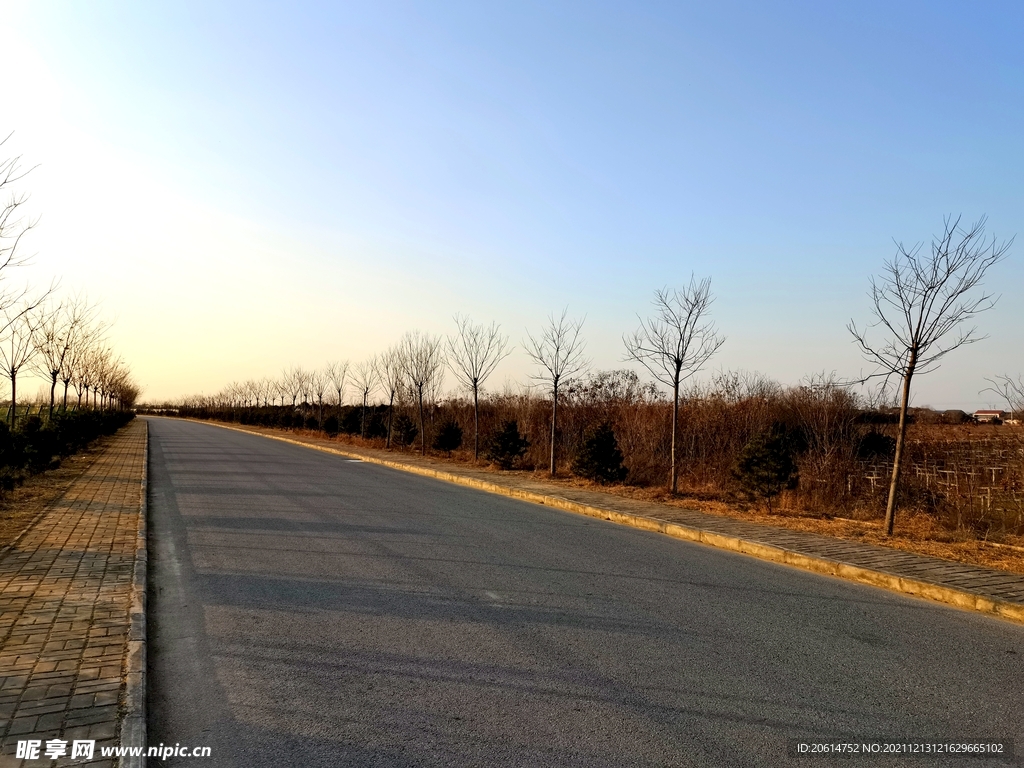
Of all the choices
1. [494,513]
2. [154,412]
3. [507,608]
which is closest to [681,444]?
[494,513]

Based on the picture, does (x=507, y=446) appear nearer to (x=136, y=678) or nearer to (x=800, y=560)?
(x=800, y=560)

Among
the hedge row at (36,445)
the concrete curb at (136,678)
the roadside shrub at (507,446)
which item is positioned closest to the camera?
the concrete curb at (136,678)

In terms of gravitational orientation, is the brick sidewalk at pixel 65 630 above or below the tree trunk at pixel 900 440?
below

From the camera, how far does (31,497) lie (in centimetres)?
1318

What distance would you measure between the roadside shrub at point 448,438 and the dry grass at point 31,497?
14065 mm

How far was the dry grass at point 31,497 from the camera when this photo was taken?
1009 cm

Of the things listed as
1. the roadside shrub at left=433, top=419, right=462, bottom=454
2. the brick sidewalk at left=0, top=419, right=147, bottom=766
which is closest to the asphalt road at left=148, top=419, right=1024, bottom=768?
the brick sidewalk at left=0, top=419, right=147, bottom=766

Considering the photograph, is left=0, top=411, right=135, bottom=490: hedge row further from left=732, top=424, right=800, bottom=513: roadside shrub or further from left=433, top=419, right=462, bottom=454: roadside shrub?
left=732, top=424, right=800, bottom=513: roadside shrub

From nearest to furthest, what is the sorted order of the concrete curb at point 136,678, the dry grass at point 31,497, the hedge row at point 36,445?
the concrete curb at point 136,678 < the dry grass at point 31,497 < the hedge row at point 36,445

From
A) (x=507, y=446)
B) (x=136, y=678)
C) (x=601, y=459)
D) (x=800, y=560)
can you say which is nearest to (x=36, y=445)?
(x=507, y=446)

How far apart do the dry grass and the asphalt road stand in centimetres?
243

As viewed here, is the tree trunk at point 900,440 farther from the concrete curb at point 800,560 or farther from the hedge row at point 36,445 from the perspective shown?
the hedge row at point 36,445

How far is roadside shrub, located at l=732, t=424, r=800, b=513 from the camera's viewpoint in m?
15.0

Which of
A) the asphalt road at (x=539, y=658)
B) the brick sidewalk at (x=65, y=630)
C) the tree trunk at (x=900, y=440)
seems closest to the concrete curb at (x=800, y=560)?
the asphalt road at (x=539, y=658)
